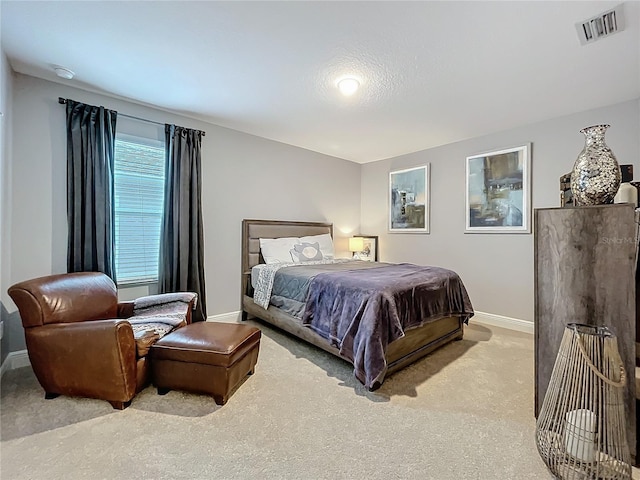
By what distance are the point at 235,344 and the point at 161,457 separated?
0.73 meters

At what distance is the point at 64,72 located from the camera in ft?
8.27

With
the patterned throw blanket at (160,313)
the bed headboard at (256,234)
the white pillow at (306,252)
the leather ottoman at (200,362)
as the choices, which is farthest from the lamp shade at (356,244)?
the leather ottoman at (200,362)

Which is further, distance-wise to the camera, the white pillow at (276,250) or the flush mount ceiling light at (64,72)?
the white pillow at (276,250)

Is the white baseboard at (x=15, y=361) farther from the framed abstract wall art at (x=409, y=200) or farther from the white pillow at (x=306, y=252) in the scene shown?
the framed abstract wall art at (x=409, y=200)

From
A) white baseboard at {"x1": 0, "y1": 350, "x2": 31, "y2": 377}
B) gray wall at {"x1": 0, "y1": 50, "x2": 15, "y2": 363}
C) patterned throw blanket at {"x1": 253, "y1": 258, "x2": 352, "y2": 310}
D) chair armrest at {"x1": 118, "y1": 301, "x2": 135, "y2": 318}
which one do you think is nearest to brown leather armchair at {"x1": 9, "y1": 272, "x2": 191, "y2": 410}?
chair armrest at {"x1": 118, "y1": 301, "x2": 135, "y2": 318}

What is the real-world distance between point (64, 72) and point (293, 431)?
340 cm

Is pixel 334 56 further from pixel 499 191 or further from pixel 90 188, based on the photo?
pixel 499 191

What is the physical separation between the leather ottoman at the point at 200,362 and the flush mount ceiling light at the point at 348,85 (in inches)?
92.1

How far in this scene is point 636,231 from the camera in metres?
1.47

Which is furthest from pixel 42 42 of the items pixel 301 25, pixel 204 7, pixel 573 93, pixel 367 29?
pixel 573 93

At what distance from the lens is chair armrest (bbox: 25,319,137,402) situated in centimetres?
191

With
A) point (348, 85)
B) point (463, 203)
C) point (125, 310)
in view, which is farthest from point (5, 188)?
point (463, 203)

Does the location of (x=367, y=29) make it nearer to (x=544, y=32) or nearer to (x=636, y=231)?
(x=544, y=32)

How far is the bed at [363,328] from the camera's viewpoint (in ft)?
7.33
